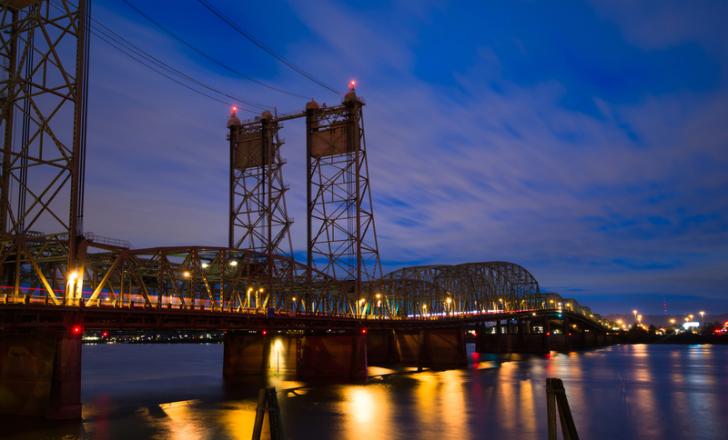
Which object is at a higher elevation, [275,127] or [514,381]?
[275,127]

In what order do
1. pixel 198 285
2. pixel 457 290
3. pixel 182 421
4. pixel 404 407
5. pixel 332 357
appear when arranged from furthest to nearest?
pixel 457 290
pixel 332 357
pixel 198 285
pixel 404 407
pixel 182 421

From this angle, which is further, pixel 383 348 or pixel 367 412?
pixel 383 348

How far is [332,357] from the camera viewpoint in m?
74.3

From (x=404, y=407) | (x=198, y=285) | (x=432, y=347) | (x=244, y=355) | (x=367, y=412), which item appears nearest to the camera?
(x=367, y=412)

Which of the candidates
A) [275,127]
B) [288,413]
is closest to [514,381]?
[288,413]

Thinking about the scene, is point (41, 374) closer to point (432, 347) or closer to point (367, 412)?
point (367, 412)

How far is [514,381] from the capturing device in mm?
70188

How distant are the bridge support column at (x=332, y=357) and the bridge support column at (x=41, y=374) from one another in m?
38.7

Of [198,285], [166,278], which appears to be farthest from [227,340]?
[166,278]

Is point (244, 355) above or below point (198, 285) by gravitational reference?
below

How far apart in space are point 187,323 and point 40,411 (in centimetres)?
1375

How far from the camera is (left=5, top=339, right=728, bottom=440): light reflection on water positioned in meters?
36.2

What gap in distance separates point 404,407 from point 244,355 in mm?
36532

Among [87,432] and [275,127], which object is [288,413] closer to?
[87,432]
